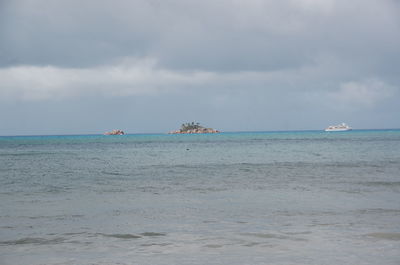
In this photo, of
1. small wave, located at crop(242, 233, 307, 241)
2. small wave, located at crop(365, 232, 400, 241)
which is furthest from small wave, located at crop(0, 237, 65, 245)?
small wave, located at crop(365, 232, 400, 241)

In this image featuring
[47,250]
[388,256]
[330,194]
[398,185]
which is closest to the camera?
[388,256]

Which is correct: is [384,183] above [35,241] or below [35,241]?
above

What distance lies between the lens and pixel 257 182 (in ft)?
79.7

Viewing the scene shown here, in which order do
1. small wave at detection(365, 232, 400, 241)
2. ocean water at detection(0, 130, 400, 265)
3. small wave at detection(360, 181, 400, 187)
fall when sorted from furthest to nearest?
small wave at detection(360, 181, 400, 187) → small wave at detection(365, 232, 400, 241) → ocean water at detection(0, 130, 400, 265)

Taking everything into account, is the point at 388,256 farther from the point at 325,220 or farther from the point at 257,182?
the point at 257,182

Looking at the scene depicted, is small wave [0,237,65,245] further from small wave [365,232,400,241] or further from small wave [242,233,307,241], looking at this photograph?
small wave [365,232,400,241]

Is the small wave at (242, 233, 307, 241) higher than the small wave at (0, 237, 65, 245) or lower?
higher

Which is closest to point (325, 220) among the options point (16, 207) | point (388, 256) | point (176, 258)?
point (388, 256)

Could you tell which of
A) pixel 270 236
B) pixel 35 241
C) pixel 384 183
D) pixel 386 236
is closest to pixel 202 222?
pixel 270 236

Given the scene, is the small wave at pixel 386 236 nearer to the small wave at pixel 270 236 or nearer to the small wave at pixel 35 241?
the small wave at pixel 270 236

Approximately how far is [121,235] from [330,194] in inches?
421

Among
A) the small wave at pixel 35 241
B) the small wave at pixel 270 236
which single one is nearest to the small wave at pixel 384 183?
the small wave at pixel 270 236

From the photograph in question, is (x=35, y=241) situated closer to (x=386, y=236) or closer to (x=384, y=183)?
(x=386, y=236)

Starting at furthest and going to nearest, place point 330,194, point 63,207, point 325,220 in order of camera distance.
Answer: point 330,194
point 63,207
point 325,220
